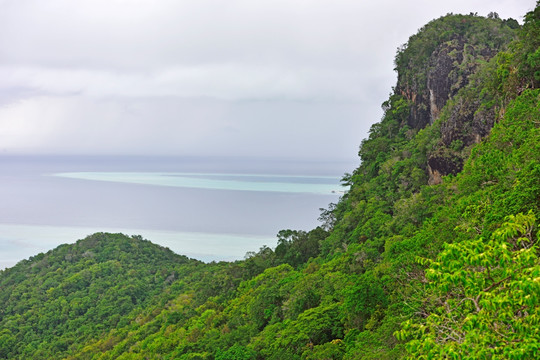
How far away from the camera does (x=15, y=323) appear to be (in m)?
49.6

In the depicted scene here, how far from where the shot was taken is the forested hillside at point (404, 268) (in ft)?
18.6

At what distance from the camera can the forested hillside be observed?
18.6 ft

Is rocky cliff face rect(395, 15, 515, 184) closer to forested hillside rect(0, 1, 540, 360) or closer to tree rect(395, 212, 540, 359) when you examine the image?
forested hillside rect(0, 1, 540, 360)

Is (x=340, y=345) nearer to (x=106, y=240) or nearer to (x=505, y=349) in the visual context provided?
(x=505, y=349)

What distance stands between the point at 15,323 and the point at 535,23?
52600 millimetres

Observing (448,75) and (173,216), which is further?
(173,216)

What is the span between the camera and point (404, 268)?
13703mm

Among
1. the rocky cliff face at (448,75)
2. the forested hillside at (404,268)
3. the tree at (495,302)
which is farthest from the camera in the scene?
the rocky cliff face at (448,75)

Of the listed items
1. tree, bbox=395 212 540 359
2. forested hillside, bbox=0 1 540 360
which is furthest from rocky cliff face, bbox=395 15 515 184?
tree, bbox=395 212 540 359

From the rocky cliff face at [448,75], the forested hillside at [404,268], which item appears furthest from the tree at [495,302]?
the rocky cliff face at [448,75]

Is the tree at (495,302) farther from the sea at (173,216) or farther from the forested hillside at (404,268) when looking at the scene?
the sea at (173,216)

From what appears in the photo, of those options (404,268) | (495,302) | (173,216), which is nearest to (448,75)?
(404,268)

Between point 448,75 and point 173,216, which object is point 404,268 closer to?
point 448,75

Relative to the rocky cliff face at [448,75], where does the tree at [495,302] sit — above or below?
below
